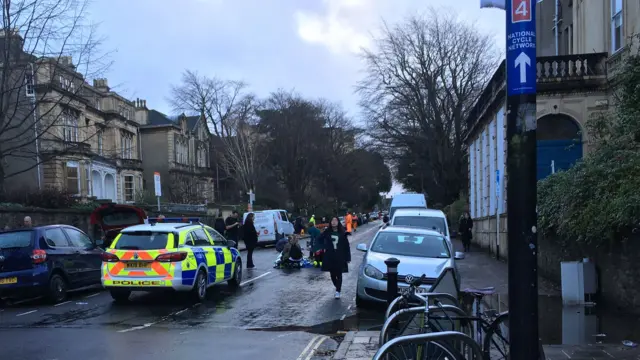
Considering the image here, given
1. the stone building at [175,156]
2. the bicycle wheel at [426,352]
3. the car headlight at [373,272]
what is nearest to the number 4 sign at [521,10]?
the bicycle wheel at [426,352]

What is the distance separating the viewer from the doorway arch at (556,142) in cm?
2000

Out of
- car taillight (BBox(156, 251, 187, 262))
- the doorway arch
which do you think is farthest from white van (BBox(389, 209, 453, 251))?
car taillight (BBox(156, 251, 187, 262))

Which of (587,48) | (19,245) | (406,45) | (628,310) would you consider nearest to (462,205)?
(406,45)

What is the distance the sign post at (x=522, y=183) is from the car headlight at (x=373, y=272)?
6.00m

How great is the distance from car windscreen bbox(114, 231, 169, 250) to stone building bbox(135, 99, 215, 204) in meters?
37.3

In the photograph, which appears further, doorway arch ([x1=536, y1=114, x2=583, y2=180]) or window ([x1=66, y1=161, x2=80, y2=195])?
window ([x1=66, y1=161, x2=80, y2=195])

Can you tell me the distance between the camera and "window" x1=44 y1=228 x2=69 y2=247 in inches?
444

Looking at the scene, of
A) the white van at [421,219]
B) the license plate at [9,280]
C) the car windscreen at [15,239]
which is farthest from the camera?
the white van at [421,219]

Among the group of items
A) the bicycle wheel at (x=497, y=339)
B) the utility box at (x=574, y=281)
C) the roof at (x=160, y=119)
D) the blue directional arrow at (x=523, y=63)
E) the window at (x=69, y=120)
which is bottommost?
the utility box at (x=574, y=281)

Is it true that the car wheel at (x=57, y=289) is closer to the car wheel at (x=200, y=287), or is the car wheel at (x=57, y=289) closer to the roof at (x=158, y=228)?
the roof at (x=158, y=228)

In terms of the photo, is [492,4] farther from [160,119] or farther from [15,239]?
[160,119]

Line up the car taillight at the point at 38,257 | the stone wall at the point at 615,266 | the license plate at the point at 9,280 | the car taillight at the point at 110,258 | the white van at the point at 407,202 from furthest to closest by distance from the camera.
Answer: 1. the white van at the point at 407,202
2. the car taillight at the point at 38,257
3. the license plate at the point at 9,280
4. the car taillight at the point at 110,258
5. the stone wall at the point at 615,266

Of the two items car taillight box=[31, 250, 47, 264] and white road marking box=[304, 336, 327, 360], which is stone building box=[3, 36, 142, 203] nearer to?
car taillight box=[31, 250, 47, 264]

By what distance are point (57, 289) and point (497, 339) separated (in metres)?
9.10
